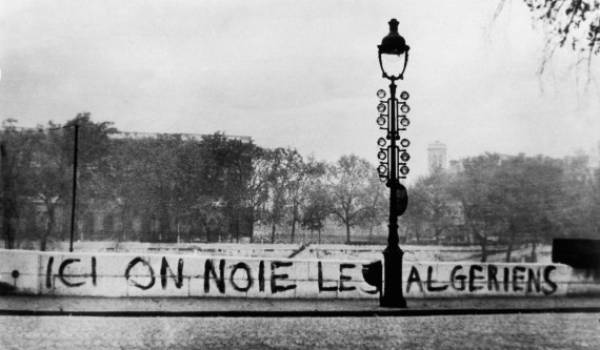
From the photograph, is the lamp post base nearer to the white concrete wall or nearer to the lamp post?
the lamp post

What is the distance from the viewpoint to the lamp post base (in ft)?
43.7

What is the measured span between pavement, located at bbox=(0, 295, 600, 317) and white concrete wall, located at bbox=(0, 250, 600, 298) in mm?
426

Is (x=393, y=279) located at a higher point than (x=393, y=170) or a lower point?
lower

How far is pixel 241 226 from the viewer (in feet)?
211

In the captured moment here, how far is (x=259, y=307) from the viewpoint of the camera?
13094mm

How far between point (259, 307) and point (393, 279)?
2.58 metres

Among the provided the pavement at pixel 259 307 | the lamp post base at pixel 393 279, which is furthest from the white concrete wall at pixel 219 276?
the lamp post base at pixel 393 279

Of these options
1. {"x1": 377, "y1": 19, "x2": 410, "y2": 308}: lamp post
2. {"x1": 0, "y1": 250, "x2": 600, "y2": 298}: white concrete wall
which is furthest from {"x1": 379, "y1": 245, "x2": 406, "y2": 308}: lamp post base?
{"x1": 0, "y1": 250, "x2": 600, "y2": 298}: white concrete wall

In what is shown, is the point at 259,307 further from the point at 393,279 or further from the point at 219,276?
the point at 393,279

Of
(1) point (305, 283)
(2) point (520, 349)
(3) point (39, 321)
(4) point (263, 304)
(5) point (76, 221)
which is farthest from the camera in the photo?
→ (5) point (76, 221)

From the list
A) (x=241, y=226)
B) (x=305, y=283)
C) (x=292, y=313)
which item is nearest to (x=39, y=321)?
(x=292, y=313)

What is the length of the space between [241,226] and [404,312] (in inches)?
2047

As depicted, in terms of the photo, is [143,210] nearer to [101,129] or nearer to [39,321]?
[101,129]

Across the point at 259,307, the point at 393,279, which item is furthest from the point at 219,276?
the point at 393,279
